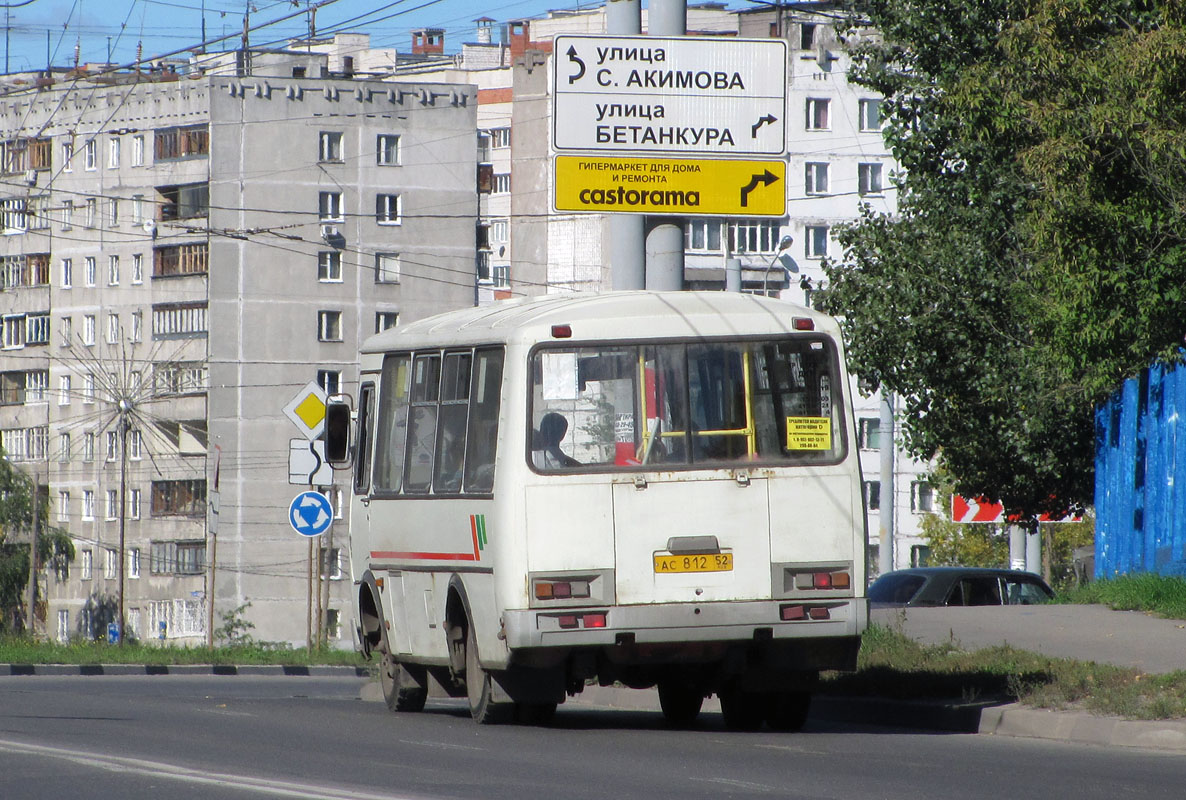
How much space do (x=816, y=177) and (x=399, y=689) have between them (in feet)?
288

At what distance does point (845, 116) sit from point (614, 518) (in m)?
90.6

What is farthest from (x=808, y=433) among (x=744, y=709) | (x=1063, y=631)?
(x=1063, y=631)

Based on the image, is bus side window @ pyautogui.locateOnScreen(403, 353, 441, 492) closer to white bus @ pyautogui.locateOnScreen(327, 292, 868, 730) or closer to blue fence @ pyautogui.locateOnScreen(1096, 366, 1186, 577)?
white bus @ pyautogui.locateOnScreen(327, 292, 868, 730)

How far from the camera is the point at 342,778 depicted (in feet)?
33.5

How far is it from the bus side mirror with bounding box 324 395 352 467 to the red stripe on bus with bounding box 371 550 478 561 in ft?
2.97

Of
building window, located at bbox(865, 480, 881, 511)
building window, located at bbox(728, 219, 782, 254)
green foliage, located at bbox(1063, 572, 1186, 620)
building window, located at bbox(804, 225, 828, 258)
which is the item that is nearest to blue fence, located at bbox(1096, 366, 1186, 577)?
green foliage, located at bbox(1063, 572, 1186, 620)

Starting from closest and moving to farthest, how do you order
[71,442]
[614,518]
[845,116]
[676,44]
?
[614,518], [676,44], [71,442], [845,116]

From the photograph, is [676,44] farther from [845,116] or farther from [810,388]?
[845,116]

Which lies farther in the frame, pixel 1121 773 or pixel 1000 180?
pixel 1000 180

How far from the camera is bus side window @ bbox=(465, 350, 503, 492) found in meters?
13.5

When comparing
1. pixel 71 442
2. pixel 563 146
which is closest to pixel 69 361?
pixel 71 442

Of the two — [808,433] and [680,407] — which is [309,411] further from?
[808,433]

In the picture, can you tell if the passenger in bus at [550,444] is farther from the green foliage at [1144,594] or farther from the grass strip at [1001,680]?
the green foliage at [1144,594]

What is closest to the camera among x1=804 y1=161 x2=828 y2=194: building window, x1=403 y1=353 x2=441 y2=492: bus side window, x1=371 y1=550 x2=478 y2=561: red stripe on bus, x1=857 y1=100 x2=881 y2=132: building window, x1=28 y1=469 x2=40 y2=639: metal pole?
x1=371 y1=550 x2=478 y2=561: red stripe on bus
